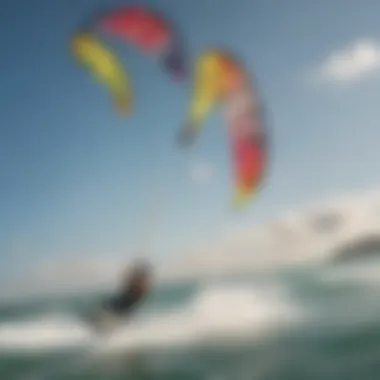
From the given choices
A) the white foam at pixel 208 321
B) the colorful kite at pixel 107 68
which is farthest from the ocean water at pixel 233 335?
the colorful kite at pixel 107 68

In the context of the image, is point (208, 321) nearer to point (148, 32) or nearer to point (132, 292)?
point (132, 292)

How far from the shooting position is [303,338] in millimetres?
2012

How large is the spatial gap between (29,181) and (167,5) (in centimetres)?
59

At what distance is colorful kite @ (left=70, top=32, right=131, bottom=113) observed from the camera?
6.93ft

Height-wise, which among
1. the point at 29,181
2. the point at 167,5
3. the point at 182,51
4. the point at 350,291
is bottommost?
the point at 350,291

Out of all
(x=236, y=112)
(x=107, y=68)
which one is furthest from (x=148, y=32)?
(x=236, y=112)

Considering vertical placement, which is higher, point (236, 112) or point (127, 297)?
point (236, 112)

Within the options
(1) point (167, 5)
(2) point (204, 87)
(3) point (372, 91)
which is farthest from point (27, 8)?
(3) point (372, 91)

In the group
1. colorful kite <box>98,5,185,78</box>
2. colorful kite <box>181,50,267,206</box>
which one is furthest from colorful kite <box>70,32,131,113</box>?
colorful kite <box>181,50,267,206</box>

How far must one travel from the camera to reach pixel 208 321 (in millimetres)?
2064

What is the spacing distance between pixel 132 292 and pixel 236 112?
52cm

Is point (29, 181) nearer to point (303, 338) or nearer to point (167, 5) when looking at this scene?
point (167, 5)

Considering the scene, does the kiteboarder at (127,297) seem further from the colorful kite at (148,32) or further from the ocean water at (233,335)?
the colorful kite at (148,32)

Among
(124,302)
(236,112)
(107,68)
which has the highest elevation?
(107,68)
